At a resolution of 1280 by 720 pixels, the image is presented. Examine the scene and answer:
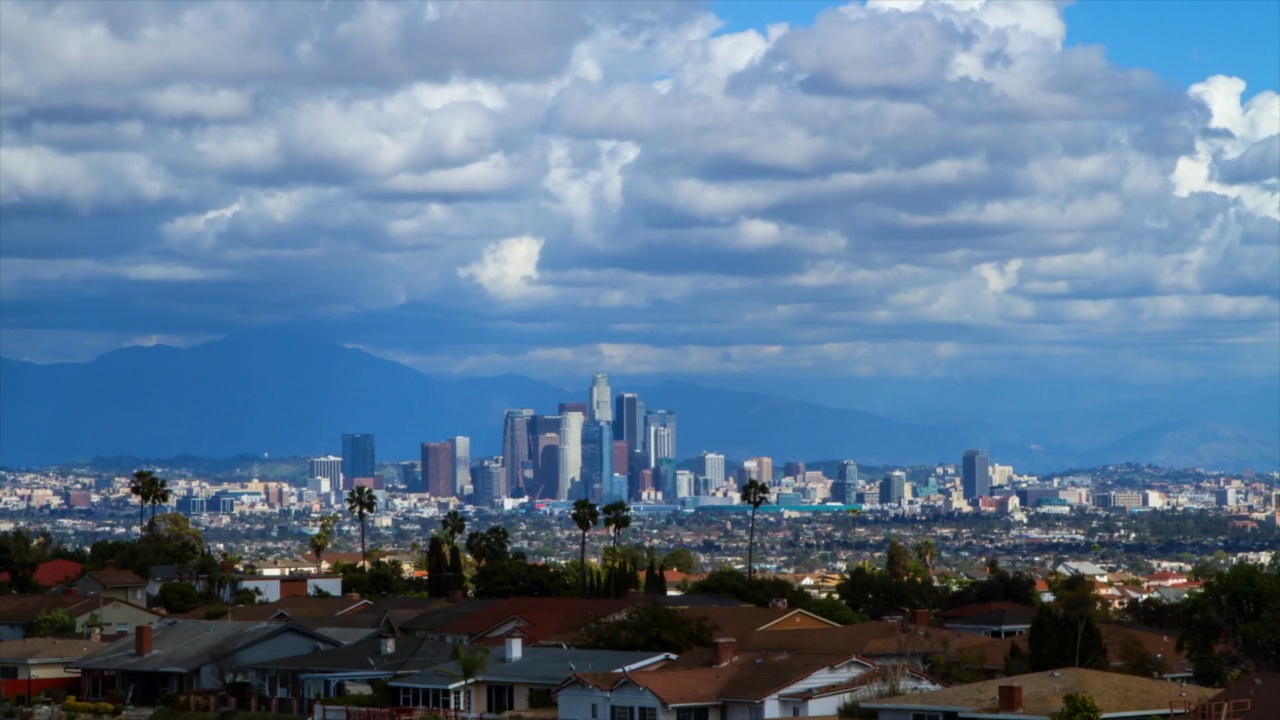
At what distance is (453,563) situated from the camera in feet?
353

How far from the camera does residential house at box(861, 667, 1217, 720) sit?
4612cm

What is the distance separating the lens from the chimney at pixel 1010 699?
1812 inches

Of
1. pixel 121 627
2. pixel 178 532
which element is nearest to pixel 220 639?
pixel 121 627

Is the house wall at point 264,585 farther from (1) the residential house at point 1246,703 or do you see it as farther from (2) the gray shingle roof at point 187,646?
(1) the residential house at point 1246,703

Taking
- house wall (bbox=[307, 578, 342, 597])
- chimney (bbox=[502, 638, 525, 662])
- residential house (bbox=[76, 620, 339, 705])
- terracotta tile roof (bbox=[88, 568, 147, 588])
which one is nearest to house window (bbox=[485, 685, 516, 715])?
chimney (bbox=[502, 638, 525, 662])

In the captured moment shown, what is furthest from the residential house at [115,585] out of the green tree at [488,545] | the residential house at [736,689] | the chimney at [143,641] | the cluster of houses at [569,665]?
the residential house at [736,689]

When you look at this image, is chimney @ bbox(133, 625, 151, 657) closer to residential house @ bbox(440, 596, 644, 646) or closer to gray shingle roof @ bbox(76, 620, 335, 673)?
gray shingle roof @ bbox(76, 620, 335, 673)

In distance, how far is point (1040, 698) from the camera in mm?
47344

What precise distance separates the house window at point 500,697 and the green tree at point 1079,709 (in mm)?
20605

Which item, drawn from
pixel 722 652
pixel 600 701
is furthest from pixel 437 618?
pixel 600 701

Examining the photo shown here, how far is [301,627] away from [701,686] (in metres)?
21.7

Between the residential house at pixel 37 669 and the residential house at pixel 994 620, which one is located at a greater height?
the residential house at pixel 994 620

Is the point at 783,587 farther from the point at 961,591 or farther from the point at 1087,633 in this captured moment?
the point at 1087,633

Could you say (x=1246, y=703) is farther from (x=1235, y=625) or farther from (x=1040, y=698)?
(x=1235, y=625)
